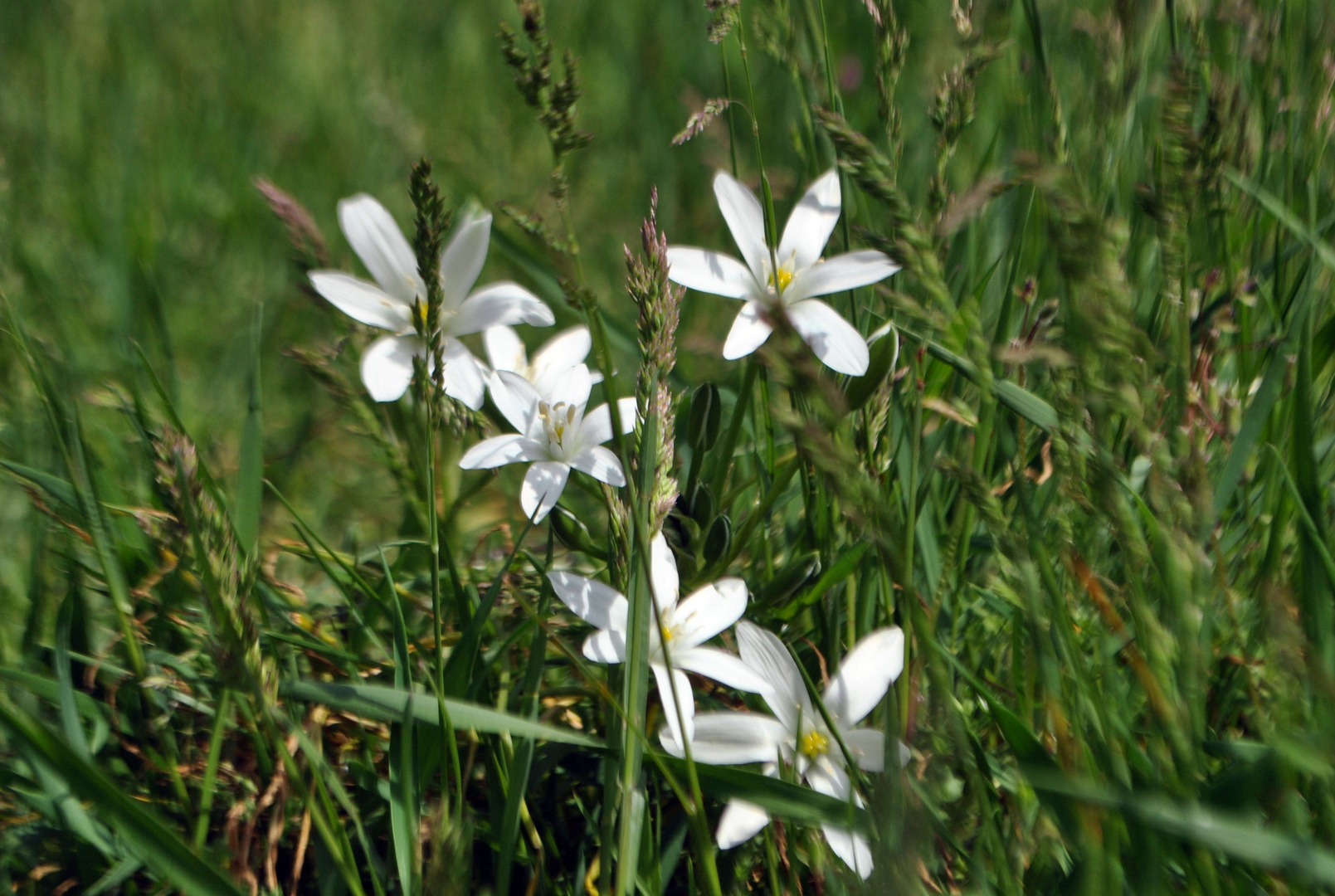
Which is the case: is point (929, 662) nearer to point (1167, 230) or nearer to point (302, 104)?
point (1167, 230)

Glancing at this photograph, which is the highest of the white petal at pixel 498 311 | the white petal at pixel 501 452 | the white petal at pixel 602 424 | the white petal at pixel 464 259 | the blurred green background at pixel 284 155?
the blurred green background at pixel 284 155

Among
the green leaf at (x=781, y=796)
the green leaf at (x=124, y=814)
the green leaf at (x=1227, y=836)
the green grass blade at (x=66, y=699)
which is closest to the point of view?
the green leaf at (x=1227, y=836)

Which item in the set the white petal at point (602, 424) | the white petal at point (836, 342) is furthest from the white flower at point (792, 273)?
the white petal at point (602, 424)

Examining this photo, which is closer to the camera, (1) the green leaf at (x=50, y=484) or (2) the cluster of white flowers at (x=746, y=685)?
(2) the cluster of white flowers at (x=746, y=685)

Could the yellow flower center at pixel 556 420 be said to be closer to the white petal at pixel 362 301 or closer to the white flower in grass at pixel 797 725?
the white petal at pixel 362 301

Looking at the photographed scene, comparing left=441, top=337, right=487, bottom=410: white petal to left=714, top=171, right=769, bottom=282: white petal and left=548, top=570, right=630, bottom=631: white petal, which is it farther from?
left=714, top=171, right=769, bottom=282: white petal

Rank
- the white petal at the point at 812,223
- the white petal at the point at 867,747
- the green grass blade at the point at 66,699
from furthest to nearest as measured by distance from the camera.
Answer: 1. the white petal at the point at 812,223
2. the green grass blade at the point at 66,699
3. the white petal at the point at 867,747

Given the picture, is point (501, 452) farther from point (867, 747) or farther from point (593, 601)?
point (867, 747)


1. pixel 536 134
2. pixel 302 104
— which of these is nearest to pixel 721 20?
pixel 536 134
